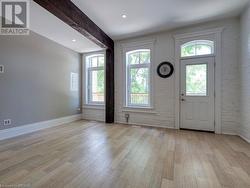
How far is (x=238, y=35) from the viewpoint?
3.48 meters

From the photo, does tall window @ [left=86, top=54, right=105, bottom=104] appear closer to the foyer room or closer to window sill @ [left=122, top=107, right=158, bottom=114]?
the foyer room

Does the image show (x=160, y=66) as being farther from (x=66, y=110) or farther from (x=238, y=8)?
(x=66, y=110)

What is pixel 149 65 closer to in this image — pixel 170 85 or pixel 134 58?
pixel 134 58

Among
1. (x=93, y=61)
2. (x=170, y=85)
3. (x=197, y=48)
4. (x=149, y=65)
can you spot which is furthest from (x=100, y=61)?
(x=197, y=48)

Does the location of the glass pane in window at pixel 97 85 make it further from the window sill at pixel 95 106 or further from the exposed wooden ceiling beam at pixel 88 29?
the exposed wooden ceiling beam at pixel 88 29

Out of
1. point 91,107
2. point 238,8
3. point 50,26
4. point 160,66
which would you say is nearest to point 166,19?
point 160,66

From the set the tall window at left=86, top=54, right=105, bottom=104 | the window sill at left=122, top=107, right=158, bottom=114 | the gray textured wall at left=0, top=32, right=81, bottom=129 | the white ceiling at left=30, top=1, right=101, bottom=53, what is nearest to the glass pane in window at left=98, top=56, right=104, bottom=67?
the tall window at left=86, top=54, right=105, bottom=104

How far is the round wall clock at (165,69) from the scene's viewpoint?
13.5 feet

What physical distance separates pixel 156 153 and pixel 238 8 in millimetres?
3602

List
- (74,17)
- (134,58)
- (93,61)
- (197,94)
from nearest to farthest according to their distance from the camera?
(74,17) → (197,94) → (134,58) → (93,61)

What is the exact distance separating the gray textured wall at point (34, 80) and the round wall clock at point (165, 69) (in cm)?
324

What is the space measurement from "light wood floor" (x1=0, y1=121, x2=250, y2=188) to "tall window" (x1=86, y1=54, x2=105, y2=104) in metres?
2.39

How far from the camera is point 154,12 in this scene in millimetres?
3234

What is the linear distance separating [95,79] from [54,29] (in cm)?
231
